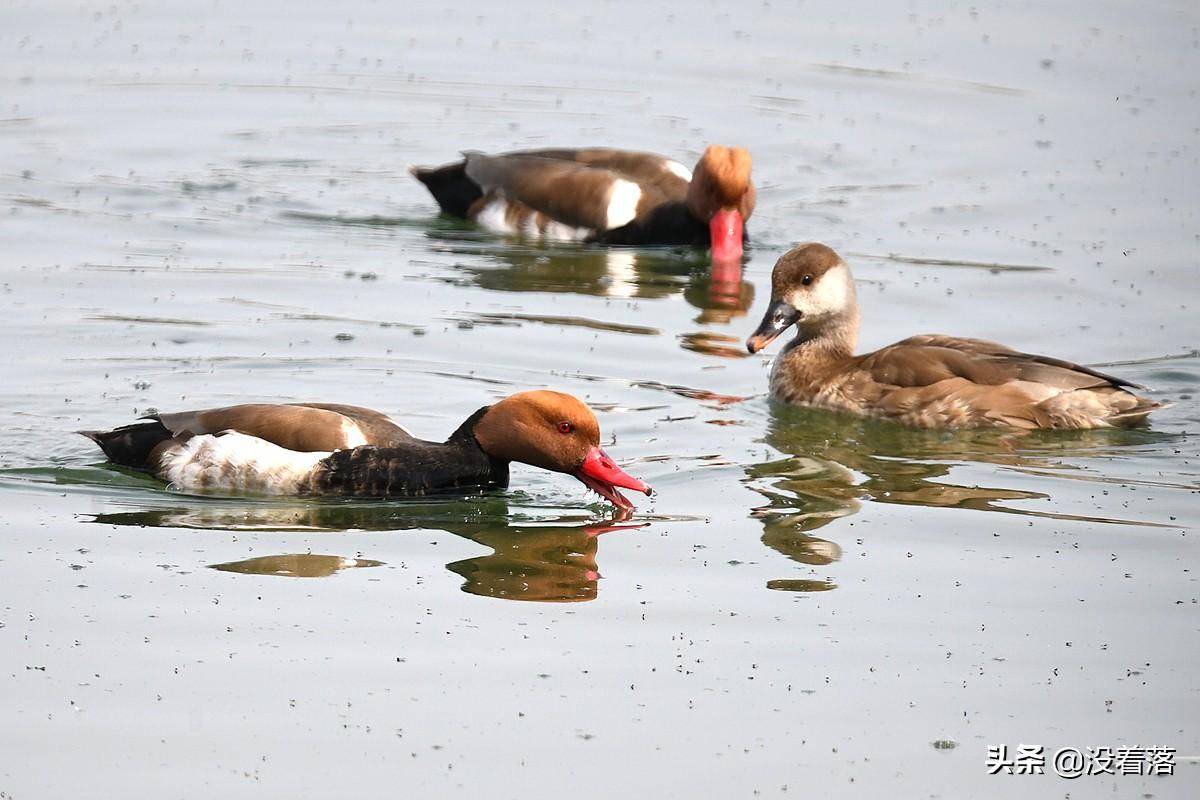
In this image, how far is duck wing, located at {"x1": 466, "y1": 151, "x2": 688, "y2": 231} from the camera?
53.8 feet

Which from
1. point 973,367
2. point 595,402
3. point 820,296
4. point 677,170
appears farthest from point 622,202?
point 973,367

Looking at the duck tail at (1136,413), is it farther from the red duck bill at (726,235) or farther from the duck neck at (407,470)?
the red duck bill at (726,235)

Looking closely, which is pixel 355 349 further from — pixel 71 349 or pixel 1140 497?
pixel 1140 497

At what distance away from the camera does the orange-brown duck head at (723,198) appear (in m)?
15.9

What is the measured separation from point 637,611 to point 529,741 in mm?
1383

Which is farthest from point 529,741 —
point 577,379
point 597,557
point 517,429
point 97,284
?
point 97,284

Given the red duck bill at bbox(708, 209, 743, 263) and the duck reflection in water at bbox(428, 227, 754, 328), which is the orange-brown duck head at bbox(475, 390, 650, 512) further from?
the red duck bill at bbox(708, 209, 743, 263)

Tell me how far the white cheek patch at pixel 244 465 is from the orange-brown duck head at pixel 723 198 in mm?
6858

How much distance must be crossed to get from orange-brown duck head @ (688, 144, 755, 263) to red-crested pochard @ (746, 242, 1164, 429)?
3.68m

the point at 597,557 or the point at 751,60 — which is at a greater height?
the point at 751,60

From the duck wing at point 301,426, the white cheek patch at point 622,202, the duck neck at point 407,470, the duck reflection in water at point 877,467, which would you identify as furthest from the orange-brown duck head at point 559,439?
the white cheek patch at point 622,202

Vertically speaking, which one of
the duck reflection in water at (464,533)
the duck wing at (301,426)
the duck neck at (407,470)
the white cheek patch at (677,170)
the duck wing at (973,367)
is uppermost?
the white cheek patch at (677,170)

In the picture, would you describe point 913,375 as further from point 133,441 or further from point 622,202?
point 622,202

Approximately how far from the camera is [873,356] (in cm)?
1190
